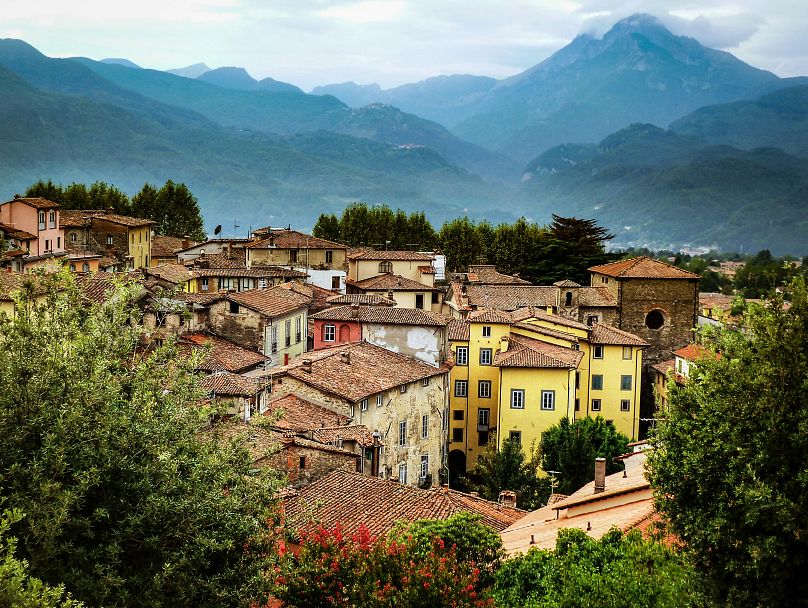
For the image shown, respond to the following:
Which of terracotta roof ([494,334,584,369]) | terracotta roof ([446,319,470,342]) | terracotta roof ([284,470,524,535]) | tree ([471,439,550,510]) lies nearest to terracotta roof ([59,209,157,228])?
terracotta roof ([446,319,470,342])

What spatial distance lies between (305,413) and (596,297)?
38.7 meters

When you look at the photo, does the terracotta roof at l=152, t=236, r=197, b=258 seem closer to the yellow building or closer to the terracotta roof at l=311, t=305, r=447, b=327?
the yellow building

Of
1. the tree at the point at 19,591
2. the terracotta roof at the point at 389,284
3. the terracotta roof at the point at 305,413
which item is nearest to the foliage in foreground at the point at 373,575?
the tree at the point at 19,591

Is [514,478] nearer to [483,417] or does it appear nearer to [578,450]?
[578,450]

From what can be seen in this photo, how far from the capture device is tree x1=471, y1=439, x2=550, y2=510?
3993 cm

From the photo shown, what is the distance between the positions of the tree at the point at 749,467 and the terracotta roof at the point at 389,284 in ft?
157

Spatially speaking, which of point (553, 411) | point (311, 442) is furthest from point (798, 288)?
point (553, 411)

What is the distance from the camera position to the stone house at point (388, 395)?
33188mm

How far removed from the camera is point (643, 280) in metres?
65.6

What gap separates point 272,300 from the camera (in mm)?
43625

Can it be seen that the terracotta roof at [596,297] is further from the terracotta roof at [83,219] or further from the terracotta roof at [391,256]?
the terracotta roof at [83,219]

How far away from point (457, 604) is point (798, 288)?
23.1ft

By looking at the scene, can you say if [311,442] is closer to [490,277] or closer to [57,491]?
[57,491]

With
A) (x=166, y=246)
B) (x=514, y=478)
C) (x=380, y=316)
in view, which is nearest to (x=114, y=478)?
(x=514, y=478)
